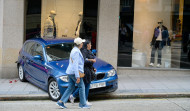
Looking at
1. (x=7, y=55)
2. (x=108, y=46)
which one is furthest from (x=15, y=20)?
(x=108, y=46)

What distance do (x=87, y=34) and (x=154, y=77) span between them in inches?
127

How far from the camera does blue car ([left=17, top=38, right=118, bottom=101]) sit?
30.6ft

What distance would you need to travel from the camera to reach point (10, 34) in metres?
13.0

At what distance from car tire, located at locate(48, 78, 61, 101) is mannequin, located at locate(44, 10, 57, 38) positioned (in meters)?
4.97

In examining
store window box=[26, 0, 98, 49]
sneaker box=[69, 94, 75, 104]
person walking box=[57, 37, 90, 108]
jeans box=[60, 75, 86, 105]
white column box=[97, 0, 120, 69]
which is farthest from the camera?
store window box=[26, 0, 98, 49]

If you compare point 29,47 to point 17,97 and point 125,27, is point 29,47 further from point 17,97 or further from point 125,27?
point 125,27

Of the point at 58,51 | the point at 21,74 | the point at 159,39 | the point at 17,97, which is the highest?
the point at 159,39

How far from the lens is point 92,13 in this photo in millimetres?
14156

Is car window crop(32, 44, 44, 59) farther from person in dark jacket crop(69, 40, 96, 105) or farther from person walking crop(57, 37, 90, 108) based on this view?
person walking crop(57, 37, 90, 108)

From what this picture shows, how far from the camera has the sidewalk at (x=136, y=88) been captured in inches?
392

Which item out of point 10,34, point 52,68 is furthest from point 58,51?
point 10,34

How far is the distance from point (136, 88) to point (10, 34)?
205 inches

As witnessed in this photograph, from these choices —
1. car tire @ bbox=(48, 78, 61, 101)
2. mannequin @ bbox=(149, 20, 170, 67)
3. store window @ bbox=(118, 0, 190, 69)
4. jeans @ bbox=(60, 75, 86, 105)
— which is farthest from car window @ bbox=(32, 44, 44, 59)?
mannequin @ bbox=(149, 20, 170, 67)

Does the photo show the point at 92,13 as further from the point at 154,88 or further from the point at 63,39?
Result: the point at 154,88
